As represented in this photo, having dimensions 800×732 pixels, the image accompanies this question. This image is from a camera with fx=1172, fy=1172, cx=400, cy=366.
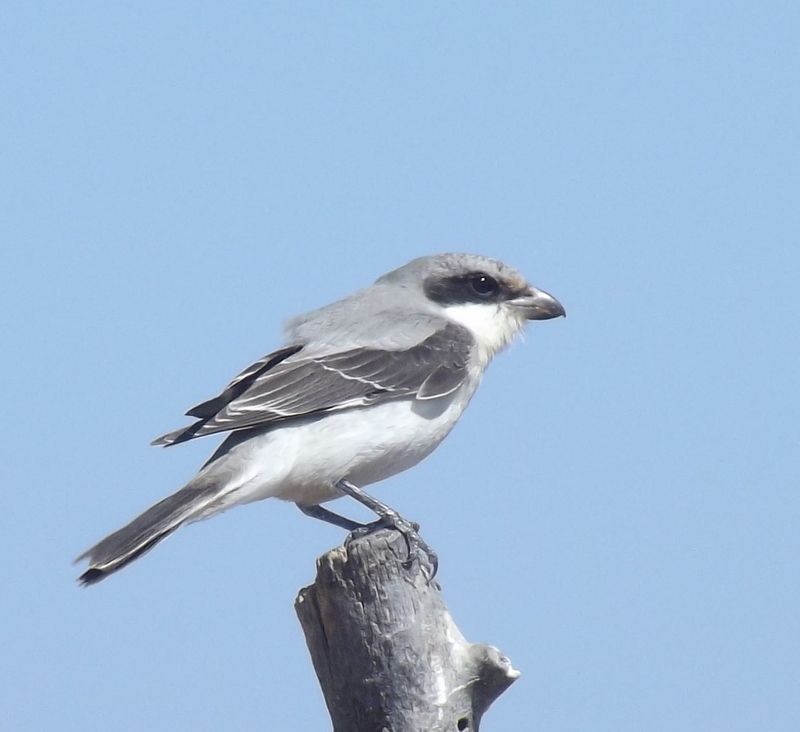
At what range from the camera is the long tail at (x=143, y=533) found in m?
4.46

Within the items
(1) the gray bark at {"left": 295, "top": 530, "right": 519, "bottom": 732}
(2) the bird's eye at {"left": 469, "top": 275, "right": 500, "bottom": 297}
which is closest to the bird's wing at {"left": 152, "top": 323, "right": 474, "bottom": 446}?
(2) the bird's eye at {"left": 469, "top": 275, "right": 500, "bottom": 297}

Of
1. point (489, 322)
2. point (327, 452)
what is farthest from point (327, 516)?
point (489, 322)

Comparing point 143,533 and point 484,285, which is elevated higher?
point 484,285

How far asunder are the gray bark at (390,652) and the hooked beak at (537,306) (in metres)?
2.54

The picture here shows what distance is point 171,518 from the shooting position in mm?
4754

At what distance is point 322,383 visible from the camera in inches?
213

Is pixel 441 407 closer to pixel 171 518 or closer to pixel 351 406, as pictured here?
pixel 351 406

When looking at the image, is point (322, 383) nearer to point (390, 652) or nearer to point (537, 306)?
point (537, 306)

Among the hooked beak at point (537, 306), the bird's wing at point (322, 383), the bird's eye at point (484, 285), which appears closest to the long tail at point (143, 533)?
the bird's wing at point (322, 383)

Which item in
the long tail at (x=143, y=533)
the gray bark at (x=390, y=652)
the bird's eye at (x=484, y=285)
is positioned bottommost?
the gray bark at (x=390, y=652)

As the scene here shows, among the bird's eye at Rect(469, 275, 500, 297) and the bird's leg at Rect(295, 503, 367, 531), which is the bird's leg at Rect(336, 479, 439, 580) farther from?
the bird's eye at Rect(469, 275, 500, 297)

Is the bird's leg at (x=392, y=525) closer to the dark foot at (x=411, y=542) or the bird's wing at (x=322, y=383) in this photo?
the dark foot at (x=411, y=542)

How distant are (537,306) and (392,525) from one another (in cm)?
197

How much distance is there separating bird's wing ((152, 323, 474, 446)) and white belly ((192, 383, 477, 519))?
7 cm
